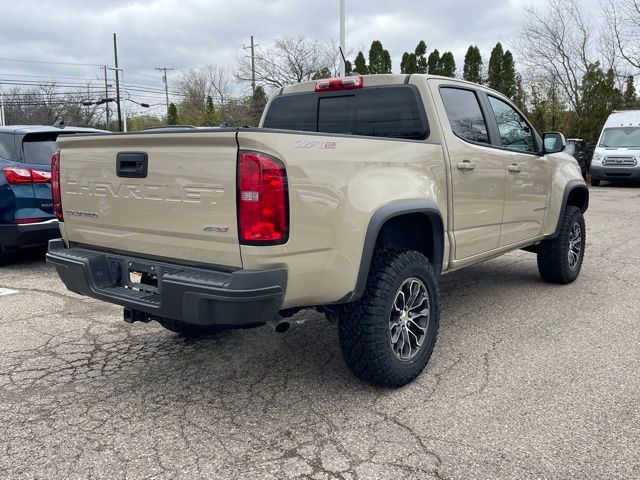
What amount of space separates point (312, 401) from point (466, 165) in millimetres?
1894

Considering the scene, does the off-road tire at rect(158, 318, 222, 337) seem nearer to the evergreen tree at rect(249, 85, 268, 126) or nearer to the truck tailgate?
the truck tailgate

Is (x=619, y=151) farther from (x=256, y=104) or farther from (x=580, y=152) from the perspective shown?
(x=256, y=104)

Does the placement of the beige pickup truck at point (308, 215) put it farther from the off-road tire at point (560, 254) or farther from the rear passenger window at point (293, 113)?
the off-road tire at point (560, 254)

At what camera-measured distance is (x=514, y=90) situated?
26.1 metres

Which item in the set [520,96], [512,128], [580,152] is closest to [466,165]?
[512,128]

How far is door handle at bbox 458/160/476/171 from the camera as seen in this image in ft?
12.5

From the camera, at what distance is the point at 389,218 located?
3098 millimetres

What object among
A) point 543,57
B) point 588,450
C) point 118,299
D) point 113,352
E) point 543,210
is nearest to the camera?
point 588,450

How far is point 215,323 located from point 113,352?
172 cm

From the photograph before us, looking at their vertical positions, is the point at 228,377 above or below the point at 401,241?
below

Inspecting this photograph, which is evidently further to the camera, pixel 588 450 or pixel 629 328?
pixel 629 328

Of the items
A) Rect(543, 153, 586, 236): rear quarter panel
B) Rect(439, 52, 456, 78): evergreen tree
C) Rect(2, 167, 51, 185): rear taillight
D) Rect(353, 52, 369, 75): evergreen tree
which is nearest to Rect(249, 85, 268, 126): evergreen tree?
Rect(353, 52, 369, 75): evergreen tree

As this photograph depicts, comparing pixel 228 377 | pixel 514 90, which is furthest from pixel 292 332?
pixel 514 90

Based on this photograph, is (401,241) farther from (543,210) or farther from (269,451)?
(543,210)
